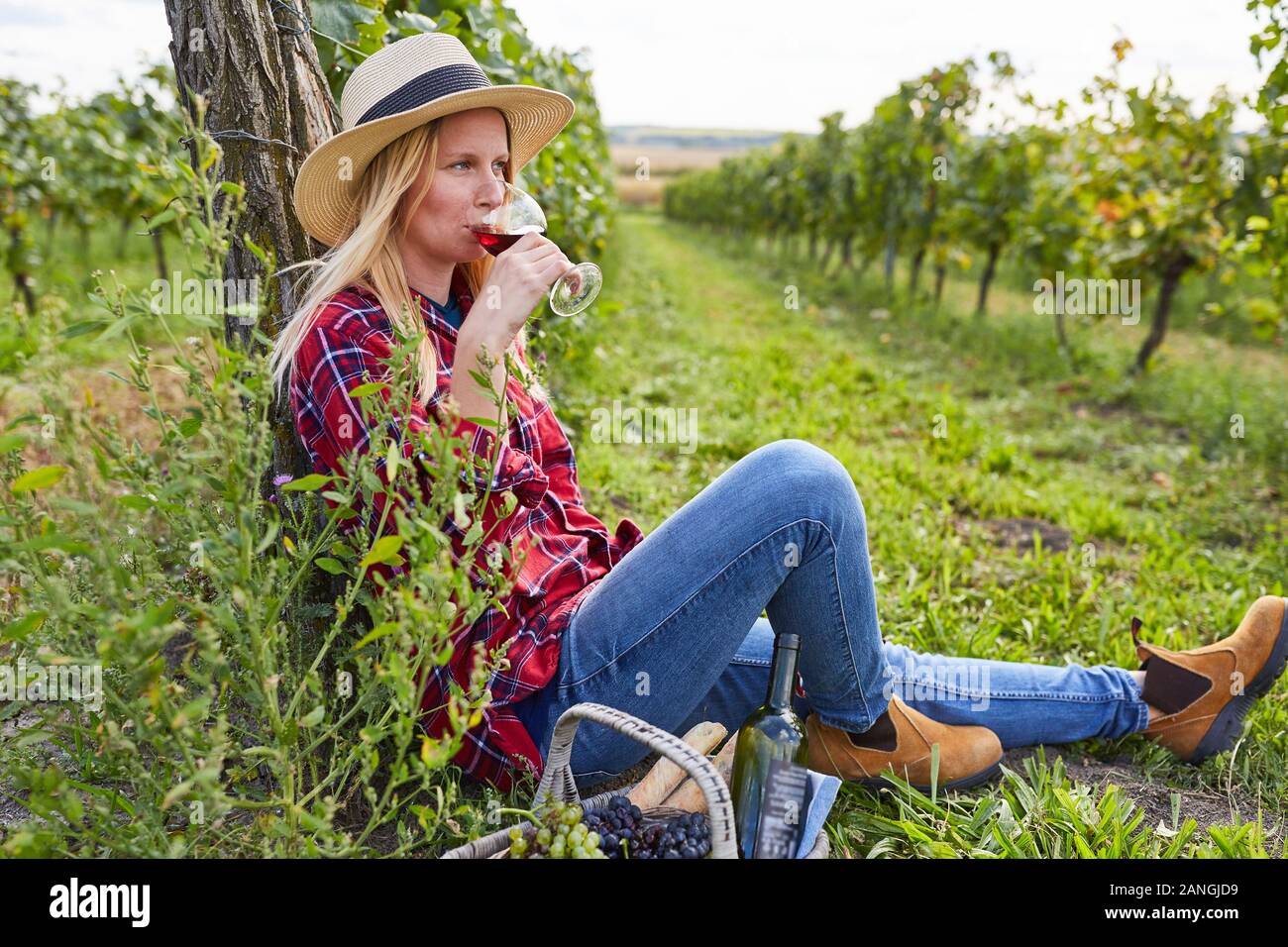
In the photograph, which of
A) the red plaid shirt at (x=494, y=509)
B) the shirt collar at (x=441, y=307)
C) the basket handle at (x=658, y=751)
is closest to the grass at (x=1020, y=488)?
the basket handle at (x=658, y=751)

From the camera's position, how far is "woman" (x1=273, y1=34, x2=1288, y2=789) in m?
1.69

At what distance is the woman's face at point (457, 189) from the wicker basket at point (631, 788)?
3.22 ft

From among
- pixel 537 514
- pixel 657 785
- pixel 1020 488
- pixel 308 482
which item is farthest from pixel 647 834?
pixel 1020 488

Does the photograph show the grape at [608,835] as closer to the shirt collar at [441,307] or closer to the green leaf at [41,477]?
the green leaf at [41,477]

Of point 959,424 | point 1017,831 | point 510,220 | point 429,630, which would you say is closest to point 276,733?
point 429,630

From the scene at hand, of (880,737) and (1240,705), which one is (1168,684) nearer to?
(1240,705)

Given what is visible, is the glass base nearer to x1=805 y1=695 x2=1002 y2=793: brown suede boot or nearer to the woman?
the woman

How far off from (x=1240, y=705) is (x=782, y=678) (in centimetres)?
137

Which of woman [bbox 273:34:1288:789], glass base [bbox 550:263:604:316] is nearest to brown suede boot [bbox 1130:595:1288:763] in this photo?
woman [bbox 273:34:1288:789]

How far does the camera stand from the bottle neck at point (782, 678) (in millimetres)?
1694

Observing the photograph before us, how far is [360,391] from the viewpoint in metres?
1.30

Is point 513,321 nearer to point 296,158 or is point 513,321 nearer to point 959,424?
point 296,158
